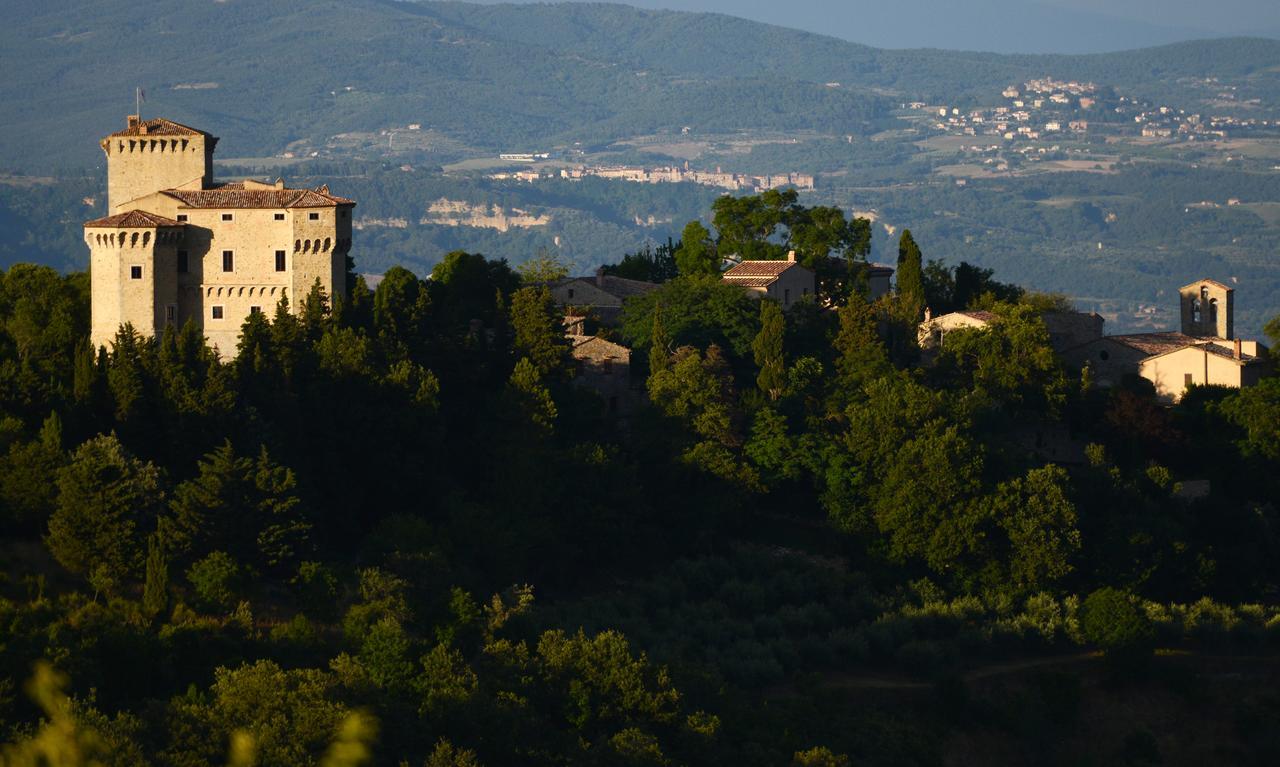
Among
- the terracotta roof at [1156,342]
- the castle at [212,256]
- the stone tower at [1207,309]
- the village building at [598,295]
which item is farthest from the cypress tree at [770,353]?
the stone tower at [1207,309]

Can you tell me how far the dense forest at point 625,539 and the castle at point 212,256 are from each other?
931 millimetres

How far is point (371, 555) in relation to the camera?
1773 inches

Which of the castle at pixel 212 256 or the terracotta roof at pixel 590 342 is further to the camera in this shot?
the terracotta roof at pixel 590 342

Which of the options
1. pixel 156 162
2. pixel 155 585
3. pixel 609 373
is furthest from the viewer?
pixel 609 373

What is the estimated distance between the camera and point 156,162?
5478cm

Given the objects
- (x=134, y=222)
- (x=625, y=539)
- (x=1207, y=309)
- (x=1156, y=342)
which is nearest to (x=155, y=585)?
(x=625, y=539)

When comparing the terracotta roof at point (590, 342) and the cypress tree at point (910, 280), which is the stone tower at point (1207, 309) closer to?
the cypress tree at point (910, 280)

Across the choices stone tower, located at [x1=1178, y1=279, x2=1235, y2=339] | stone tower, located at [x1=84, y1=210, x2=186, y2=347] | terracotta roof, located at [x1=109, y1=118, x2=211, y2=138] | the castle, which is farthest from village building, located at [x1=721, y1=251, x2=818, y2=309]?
stone tower, located at [x1=84, y1=210, x2=186, y2=347]

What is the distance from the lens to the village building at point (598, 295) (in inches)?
2485

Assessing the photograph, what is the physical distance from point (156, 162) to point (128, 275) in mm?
4315

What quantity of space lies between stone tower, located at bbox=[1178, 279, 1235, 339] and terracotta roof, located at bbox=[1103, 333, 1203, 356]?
11.1 ft

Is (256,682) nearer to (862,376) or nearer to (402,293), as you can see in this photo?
(402,293)

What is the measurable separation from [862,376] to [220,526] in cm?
2006

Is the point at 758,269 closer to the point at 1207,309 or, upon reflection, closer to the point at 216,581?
the point at 1207,309
